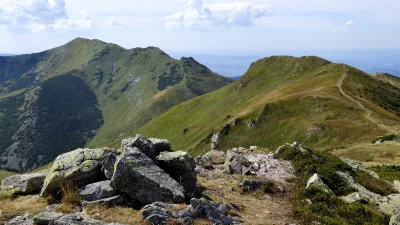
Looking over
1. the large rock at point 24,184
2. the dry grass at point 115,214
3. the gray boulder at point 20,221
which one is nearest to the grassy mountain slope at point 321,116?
the dry grass at point 115,214

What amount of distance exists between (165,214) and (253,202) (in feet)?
26.3

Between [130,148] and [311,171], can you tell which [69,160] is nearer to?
[130,148]

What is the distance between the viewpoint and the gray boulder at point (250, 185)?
77.6 feet

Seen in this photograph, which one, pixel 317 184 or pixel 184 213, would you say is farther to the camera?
pixel 317 184

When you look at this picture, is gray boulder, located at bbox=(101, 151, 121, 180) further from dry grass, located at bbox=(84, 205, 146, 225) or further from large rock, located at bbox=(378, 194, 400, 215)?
large rock, located at bbox=(378, 194, 400, 215)

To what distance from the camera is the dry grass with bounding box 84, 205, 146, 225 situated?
1486 centimetres

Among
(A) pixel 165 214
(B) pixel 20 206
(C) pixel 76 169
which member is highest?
(C) pixel 76 169

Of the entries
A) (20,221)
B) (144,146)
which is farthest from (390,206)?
(20,221)

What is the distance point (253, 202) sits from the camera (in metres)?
20.9

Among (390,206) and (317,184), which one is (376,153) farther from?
(317,184)

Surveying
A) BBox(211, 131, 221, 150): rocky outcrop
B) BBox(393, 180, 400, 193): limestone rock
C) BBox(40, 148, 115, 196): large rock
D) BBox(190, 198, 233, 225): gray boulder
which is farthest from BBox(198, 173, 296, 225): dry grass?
BBox(211, 131, 221, 150): rocky outcrop

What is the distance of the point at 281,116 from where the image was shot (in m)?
87.9

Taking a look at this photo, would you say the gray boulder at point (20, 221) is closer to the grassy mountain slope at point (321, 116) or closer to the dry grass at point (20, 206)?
the dry grass at point (20, 206)

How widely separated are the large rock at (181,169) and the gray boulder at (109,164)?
122 inches
